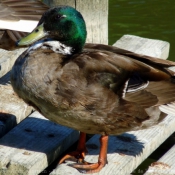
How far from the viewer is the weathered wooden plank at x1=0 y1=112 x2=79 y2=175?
4.60m

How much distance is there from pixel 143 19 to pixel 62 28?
179 inches

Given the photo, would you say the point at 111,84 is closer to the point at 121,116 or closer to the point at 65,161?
the point at 121,116

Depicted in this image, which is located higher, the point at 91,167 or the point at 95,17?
the point at 95,17

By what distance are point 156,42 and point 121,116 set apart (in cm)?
224

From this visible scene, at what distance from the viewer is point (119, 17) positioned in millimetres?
9148

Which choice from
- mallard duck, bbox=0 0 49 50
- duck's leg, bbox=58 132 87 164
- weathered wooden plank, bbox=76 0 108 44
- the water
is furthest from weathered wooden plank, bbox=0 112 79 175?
the water

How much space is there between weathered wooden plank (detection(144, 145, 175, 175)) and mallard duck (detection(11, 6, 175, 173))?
0.32 m

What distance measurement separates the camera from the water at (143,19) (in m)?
8.70

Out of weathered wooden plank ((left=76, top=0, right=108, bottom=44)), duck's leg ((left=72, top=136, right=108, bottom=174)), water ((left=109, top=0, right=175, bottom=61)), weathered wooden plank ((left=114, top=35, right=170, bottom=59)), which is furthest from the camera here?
water ((left=109, top=0, right=175, bottom=61))

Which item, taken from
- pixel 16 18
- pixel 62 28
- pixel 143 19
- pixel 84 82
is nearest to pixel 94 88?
pixel 84 82

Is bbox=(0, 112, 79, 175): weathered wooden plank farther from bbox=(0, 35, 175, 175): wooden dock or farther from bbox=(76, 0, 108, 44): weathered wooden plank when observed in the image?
bbox=(76, 0, 108, 44): weathered wooden plank

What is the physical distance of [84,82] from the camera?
4.43m

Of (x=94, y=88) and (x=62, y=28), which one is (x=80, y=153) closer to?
(x=94, y=88)

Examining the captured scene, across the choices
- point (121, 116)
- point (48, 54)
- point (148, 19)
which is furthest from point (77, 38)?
point (148, 19)
